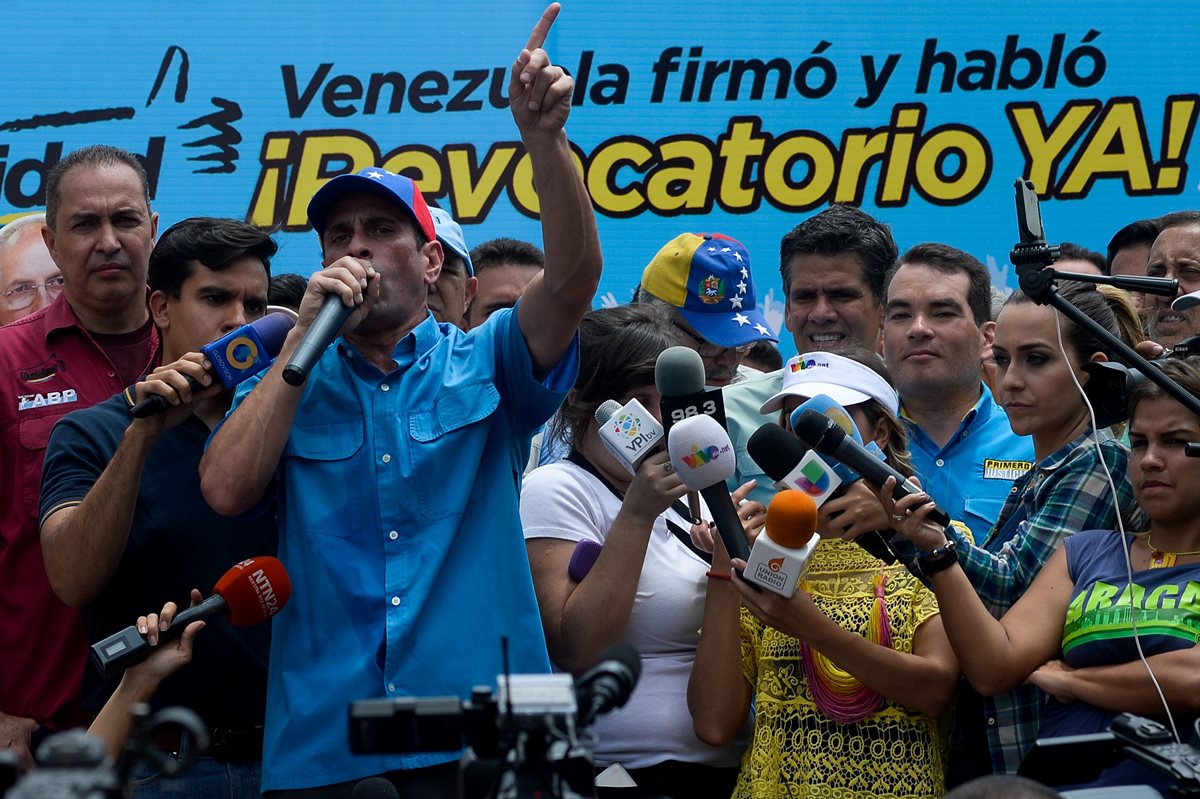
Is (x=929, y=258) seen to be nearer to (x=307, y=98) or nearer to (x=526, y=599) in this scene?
(x=526, y=599)

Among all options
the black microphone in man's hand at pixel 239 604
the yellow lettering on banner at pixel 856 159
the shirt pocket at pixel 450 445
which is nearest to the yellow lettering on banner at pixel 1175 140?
the yellow lettering on banner at pixel 856 159

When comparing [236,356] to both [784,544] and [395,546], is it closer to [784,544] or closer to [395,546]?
[395,546]

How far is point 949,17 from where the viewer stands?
588cm

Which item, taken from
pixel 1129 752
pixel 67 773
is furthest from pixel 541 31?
pixel 67 773

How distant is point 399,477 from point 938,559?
3.71ft

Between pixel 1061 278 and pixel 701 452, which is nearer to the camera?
pixel 1061 278

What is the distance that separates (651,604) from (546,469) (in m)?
0.45

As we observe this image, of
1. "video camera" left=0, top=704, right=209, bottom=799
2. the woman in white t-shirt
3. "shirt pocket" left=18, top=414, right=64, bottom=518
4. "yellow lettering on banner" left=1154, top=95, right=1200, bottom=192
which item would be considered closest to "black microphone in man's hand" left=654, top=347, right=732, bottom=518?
the woman in white t-shirt

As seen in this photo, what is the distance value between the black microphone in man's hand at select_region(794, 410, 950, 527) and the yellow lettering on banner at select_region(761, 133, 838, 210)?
2984 mm

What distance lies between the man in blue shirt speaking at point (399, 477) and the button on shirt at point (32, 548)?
84 centimetres

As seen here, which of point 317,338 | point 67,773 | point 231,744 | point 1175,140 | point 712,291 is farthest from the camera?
point 1175,140

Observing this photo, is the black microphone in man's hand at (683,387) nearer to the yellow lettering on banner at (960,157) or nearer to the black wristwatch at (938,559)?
the black wristwatch at (938,559)

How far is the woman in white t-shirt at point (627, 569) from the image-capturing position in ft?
11.1

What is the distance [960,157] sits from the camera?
5.84 meters
